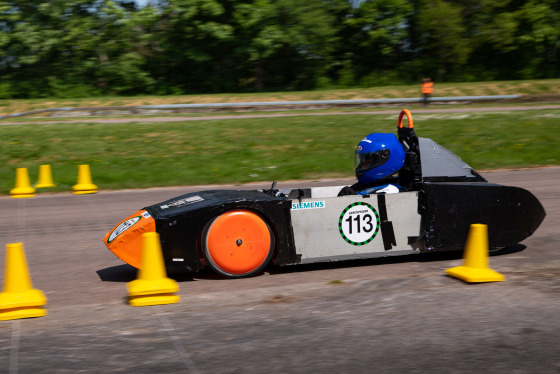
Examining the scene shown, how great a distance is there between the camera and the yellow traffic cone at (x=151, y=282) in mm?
5688

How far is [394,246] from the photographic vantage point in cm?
694

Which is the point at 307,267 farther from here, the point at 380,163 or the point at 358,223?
the point at 380,163

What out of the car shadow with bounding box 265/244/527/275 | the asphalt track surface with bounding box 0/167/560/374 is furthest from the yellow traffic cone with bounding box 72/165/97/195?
the car shadow with bounding box 265/244/527/275

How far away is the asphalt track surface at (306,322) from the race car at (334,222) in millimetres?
245

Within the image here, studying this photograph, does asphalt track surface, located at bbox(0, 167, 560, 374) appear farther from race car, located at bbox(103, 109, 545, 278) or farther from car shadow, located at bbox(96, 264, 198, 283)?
race car, located at bbox(103, 109, 545, 278)

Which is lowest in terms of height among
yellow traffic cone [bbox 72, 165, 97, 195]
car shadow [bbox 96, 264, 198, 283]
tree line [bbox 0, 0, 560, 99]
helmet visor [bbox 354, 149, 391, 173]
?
car shadow [bbox 96, 264, 198, 283]

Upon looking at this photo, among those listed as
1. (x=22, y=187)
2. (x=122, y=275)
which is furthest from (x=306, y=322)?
(x=22, y=187)

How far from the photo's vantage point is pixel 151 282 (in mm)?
5758

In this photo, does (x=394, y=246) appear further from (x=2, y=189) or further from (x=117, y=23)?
(x=117, y=23)

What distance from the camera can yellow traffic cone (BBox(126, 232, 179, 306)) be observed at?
18.7ft

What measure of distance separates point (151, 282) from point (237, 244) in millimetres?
985

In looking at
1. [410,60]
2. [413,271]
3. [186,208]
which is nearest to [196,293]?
[186,208]

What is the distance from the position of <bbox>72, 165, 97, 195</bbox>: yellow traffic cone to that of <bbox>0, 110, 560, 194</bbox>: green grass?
1.73 feet

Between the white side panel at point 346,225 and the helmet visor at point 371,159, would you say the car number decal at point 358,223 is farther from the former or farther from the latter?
the helmet visor at point 371,159
